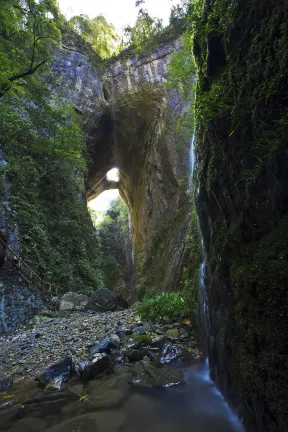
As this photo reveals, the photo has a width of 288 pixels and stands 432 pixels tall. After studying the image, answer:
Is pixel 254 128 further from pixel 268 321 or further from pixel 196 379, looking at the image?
pixel 196 379

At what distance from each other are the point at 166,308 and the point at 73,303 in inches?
228

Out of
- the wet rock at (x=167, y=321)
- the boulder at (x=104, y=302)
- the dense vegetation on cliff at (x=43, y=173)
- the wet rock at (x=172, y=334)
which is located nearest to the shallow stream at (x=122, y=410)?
the wet rock at (x=172, y=334)

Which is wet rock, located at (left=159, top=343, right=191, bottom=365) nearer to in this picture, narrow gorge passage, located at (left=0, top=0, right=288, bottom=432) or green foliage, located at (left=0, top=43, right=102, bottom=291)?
narrow gorge passage, located at (left=0, top=0, right=288, bottom=432)

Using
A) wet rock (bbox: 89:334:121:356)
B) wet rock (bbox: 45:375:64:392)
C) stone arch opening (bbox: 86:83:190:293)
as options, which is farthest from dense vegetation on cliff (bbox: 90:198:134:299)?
wet rock (bbox: 45:375:64:392)

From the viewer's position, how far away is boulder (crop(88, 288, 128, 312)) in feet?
35.7

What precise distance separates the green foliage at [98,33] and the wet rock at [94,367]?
24.4m

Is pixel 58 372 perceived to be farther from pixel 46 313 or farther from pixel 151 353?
pixel 46 313

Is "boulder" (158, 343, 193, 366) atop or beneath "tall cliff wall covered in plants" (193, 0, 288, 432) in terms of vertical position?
beneath

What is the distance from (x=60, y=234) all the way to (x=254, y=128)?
13051 millimetres

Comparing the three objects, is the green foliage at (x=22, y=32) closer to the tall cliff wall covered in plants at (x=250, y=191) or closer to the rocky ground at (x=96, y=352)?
the tall cliff wall covered in plants at (x=250, y=191)

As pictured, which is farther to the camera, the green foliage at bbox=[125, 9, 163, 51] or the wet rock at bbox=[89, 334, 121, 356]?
the green foliage at bbox=[125, 9, 163, 51]

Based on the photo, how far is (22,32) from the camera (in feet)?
23.6

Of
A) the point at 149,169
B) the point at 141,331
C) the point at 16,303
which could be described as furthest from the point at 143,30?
the point at 141,331

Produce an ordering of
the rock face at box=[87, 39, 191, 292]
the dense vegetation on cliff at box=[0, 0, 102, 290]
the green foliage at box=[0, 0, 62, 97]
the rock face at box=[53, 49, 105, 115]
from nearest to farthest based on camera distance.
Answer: the green foliage at box=[0, 0, 62, 97] < the dense vegetation on cliff at box=[0, 0, 102, 290] < the rock face at box=[87, 39, 191, 292] < the rock face at box=[53, 49, 105, 115]
